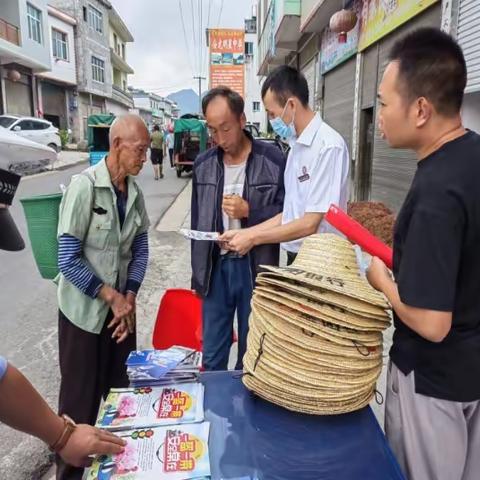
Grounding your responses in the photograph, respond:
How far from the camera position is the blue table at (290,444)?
45.5 inches

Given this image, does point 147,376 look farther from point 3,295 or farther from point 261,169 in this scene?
point 3,295

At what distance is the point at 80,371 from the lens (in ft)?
6.69

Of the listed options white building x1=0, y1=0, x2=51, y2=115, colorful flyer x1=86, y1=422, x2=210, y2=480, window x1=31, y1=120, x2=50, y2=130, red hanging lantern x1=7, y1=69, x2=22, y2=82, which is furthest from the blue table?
red hanging lantern x1=7, y1=69, x2=22, y2=82

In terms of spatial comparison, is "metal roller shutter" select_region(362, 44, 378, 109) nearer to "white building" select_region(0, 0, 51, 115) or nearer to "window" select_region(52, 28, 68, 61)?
"white building" select_region(0, 0, 51, 115)

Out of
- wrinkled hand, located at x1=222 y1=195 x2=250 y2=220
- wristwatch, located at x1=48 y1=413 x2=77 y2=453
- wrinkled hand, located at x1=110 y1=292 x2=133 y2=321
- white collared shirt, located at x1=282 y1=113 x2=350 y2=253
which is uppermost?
white collared shirt, located at x1=282 y1=113 x2=350 y2=253

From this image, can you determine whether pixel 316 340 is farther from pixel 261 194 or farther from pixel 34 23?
pixel 34 23

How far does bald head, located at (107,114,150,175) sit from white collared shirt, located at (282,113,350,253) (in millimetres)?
710

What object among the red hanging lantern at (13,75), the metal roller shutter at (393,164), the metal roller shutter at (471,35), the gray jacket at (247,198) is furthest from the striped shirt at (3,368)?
the red hanging lantern at (13,75)

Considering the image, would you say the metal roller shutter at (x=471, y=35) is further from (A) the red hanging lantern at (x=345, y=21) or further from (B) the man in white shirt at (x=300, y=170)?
(A) the red hanging lantern at (x=345, y=21)

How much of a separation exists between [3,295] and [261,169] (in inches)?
135

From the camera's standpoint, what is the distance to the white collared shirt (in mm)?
2057

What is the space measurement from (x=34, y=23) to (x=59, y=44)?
5.98 metres

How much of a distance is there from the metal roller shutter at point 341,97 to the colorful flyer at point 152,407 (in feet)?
25.8

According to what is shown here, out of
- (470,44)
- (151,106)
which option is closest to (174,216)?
(470,44)
